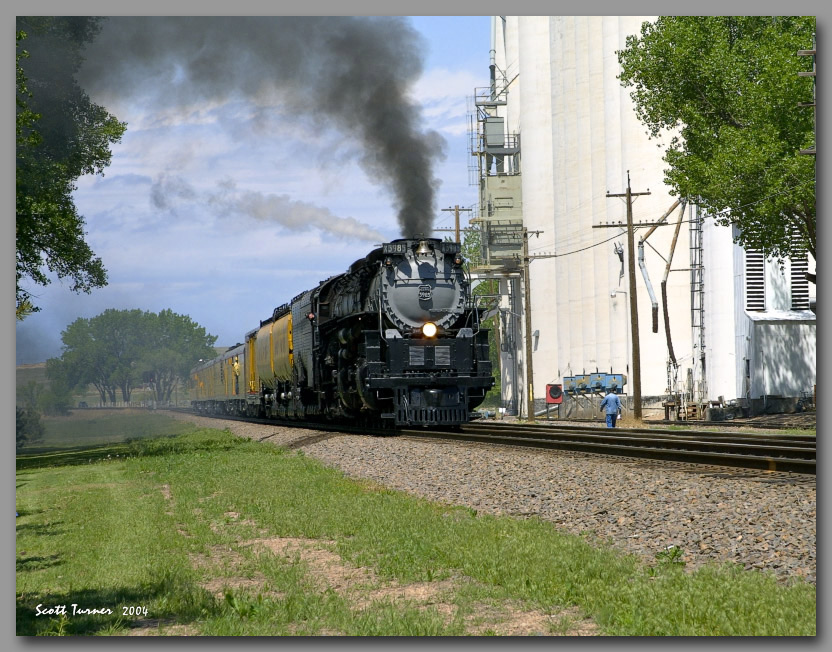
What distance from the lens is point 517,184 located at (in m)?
73.1

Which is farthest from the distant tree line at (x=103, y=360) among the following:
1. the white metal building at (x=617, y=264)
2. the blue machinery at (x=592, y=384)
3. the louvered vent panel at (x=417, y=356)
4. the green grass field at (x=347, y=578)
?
the blue machinery at (x=592, y=384)

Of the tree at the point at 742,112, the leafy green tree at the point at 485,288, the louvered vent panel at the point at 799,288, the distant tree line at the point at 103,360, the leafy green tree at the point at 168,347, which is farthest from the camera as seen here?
the leafy green tree at the point at 485,288

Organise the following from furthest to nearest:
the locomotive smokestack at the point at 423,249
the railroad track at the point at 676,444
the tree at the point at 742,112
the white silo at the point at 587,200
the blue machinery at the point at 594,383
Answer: the blue machinery at the point at 594,383 < the white silo at the point at 587,200 < the locomotive smokestack at the point at 423,249 < the tree at the point at 742,112 < the railroad track at the point at 676,444

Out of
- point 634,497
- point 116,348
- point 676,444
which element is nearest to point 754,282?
point 676,444

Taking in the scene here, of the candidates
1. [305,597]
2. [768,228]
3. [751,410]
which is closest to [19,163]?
[305,597]

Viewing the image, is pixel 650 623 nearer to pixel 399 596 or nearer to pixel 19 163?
pixel 399 596

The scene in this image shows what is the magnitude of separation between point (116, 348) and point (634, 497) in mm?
9889

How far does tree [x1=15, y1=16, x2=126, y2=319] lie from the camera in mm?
13062

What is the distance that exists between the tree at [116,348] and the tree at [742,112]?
1515 cm

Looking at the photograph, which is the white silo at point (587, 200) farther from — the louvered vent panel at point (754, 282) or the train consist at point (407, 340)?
the train consist at point (407, 340)

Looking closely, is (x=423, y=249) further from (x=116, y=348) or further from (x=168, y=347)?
(x=116, y=348)

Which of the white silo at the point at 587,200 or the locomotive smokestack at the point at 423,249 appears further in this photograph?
the white silo at the point at 587,200

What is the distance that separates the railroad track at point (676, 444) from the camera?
15.1 metres

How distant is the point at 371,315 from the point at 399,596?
696 inches
